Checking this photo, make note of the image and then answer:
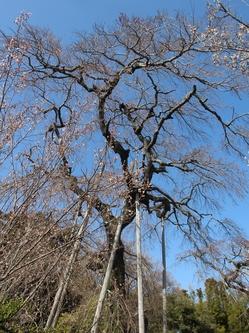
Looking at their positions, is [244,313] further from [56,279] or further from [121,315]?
[56,279]

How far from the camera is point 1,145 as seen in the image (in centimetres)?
376

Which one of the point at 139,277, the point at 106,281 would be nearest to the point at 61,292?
the point at 106,281

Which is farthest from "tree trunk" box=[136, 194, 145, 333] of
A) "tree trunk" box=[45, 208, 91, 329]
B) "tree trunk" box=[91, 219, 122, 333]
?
"tree trunk" box=[45, 208, 91, 329]

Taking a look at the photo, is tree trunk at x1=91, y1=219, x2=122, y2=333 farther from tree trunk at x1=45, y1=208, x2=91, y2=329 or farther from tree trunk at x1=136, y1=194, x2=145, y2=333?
tree trunk at x1=45, y1=208, x2=91, y2=329

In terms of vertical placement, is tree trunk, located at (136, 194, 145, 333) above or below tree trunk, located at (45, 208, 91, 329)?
above

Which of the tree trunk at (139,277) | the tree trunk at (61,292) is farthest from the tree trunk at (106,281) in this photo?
the tree trunk at (61,292)

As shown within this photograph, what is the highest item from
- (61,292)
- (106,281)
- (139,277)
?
(139,277)

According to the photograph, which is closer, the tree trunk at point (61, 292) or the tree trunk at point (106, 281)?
the tree trunk at point (61, 292)

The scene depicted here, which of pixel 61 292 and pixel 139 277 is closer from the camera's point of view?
pixel 61 292

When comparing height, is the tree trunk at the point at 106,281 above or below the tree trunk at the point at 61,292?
above

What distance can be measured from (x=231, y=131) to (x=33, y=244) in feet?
21.5

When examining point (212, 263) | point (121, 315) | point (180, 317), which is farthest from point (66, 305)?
point (180, 317)

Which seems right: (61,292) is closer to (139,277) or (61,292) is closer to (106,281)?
(106,281)

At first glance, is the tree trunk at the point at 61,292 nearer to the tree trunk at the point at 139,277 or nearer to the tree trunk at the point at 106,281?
the tree trunk at the point at 106,281
